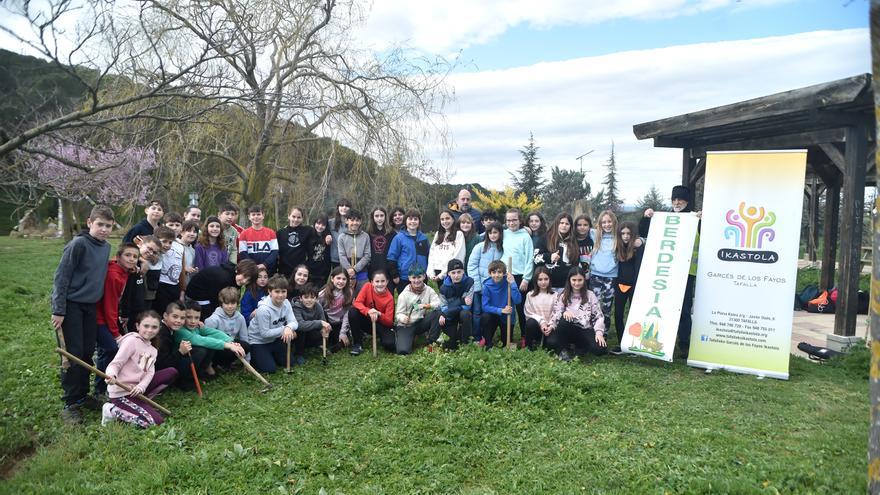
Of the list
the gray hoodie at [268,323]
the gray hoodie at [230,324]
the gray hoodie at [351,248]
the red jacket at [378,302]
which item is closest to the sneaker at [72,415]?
the gray hoodie at [230,324]

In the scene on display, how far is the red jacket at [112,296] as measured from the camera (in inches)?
197

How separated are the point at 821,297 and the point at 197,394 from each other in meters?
9.87

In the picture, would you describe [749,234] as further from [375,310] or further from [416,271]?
[375,310]

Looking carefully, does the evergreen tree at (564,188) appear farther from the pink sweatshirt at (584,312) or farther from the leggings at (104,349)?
the leggings at (104,349)

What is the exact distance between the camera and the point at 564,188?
83.0 ft

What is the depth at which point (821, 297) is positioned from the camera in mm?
10031

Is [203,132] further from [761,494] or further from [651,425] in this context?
[761,494]

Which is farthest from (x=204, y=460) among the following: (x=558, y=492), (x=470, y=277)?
(x=470, y=277)

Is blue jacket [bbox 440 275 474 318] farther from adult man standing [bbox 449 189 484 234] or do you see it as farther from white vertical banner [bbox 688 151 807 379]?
white vertical banner [bbox 688 151 807 379]

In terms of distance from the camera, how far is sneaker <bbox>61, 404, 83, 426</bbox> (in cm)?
472

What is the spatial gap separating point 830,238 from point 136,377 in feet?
35.0

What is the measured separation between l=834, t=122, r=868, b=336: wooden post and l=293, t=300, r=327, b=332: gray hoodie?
19.7 feet

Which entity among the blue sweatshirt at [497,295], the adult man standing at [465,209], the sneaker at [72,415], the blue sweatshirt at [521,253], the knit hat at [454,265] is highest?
the adult man standing at [465,209]

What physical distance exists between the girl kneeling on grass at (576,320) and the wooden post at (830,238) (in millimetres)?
6027
